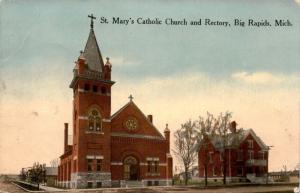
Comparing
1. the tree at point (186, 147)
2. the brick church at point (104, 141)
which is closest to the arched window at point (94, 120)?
the brick church at point (104, 141)

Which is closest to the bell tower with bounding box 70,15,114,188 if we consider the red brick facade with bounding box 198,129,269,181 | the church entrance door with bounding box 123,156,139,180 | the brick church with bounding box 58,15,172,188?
the brick church with bounding box 58,15,172,188

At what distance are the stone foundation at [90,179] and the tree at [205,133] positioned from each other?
4732mm

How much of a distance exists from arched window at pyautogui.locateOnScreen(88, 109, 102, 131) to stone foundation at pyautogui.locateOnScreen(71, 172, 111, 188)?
81.3 inches

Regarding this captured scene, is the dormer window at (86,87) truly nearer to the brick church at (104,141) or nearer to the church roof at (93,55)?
the brick church at (104,141)

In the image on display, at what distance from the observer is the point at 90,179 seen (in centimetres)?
1777

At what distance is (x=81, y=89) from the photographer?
18406 millimetres

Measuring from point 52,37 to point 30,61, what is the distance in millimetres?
1116

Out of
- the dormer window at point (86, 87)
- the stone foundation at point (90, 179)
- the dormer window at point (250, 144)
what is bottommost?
the stone foundation at point (90, 179)

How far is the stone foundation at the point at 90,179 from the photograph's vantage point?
57.2 feet

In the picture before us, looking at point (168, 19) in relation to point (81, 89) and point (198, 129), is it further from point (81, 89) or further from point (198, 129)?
point (198, 129)

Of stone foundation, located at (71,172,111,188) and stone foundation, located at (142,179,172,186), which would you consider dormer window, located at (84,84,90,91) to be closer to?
stone foundation, located at (71,172,111,188)

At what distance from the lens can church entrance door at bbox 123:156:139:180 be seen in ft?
65.8

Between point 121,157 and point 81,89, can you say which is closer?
point 81,89

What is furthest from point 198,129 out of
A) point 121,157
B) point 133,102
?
point 133,102
